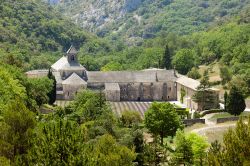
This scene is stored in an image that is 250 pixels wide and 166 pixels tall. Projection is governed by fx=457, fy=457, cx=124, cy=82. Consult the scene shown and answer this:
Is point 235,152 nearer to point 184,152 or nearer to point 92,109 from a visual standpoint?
point 184,152

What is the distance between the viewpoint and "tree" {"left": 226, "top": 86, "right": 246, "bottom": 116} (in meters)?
63.8

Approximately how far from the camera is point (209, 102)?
75.1 m

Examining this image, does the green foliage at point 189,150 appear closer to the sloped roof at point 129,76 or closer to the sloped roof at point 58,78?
the sloped roof at point 129,76

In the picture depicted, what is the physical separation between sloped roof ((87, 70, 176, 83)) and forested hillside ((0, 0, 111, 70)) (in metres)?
26.1

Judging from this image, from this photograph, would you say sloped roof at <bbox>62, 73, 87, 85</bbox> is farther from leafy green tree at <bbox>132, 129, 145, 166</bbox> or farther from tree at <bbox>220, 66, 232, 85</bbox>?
Result: leafy green tree at <bbox>132, 129, 145, 166</bbox>

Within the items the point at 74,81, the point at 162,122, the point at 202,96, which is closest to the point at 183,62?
the point at 74,81

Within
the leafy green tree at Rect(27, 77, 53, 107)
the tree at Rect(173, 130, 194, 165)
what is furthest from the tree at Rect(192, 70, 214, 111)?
the tree at Rect(173, 130, 194, 165)

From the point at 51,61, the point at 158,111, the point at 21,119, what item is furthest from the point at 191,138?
the point at 51,61

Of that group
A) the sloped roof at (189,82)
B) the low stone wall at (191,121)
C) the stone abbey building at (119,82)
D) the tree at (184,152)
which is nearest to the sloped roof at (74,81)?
the stone abbey building at (119,82)

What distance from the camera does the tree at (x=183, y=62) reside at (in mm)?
114812

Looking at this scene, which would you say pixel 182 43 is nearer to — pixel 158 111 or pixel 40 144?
pixel 158 111

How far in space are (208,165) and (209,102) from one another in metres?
52.9

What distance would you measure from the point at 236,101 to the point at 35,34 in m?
79.5

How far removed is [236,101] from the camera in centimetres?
6431
